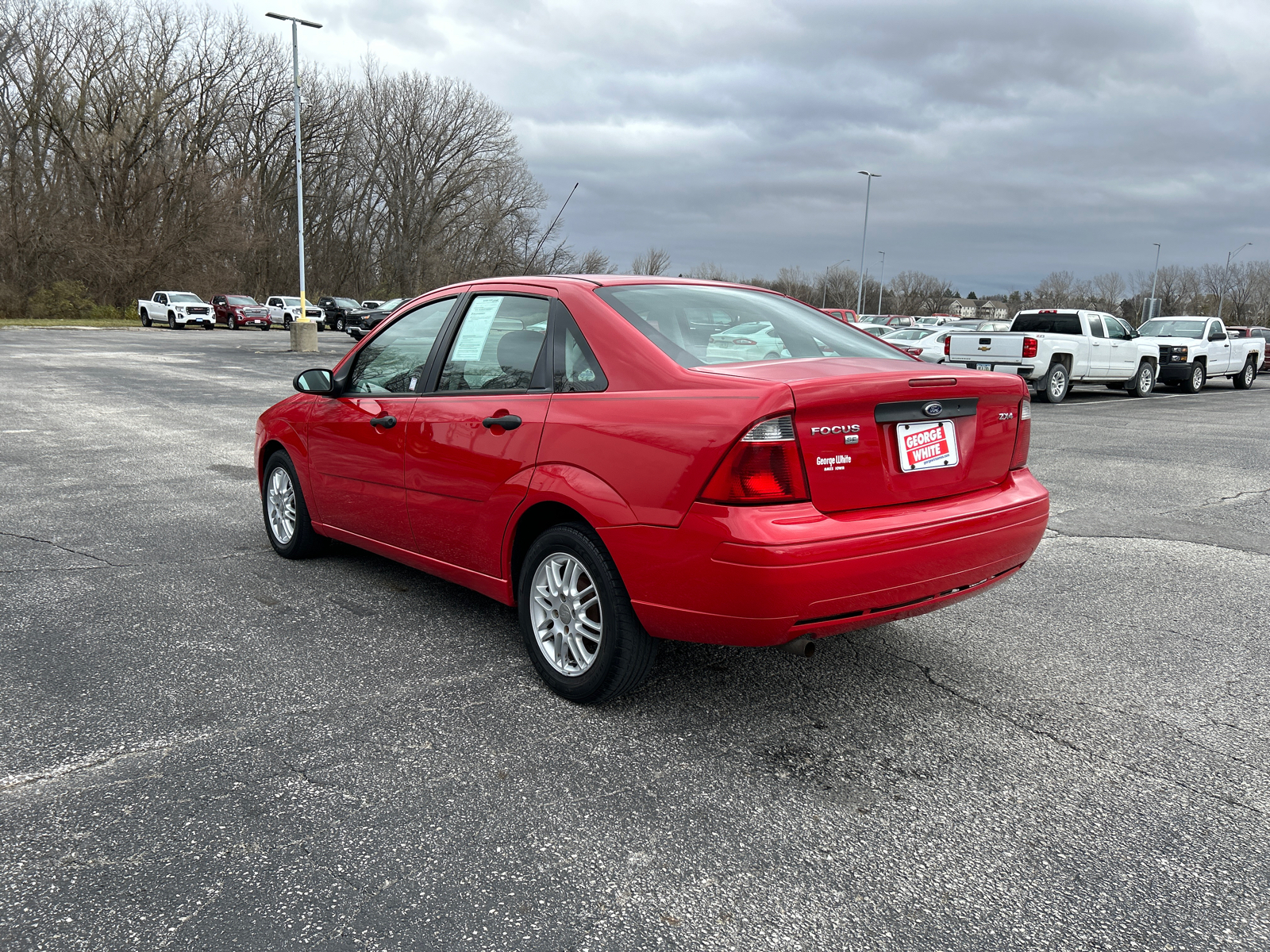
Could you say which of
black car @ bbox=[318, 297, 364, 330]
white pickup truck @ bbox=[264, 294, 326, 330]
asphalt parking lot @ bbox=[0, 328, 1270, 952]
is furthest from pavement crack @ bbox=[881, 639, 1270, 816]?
white pickup truck @ bbox=[264, 294, 326, 330]

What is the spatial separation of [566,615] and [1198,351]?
2544cm

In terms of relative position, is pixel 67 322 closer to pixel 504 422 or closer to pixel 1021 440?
pixel 504 422

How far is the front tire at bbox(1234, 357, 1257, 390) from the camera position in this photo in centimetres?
2677

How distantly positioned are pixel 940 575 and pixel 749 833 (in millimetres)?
1181

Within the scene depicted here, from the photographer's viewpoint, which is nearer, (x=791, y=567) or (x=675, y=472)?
(x=791, y=567)

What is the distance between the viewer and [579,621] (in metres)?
3.49

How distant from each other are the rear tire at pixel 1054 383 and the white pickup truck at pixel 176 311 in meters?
39.0

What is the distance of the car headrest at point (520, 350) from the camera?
3.78 metres

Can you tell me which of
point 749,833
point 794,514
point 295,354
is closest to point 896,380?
point 794,514

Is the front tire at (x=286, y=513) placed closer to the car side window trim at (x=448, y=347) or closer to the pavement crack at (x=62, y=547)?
the pavement crack at (x=62, y=547)

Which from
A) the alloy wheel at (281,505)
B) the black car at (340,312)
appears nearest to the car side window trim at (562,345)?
the alloy wheel at (281,505)

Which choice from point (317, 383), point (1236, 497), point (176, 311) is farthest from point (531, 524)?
point (176, 311)

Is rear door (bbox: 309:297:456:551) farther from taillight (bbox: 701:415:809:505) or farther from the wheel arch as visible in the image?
taillight (bbox: 701:415:809:505)

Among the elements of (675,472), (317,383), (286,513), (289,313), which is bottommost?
(286,513)
